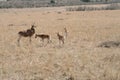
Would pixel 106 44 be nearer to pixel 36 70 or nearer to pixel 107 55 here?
pixel 107 55

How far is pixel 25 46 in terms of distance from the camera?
763 inches

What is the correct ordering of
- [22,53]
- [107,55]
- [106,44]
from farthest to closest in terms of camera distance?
1. [106,44]
2. [22,53]
3. [107,55]

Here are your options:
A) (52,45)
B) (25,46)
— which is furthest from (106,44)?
(25,46)

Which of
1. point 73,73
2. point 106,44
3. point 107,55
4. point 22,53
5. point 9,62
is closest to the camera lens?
point 73,73

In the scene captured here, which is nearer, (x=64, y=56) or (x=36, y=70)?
(x=36, y=70)

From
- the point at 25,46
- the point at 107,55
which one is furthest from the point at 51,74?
the point at 25,46

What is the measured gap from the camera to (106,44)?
1909 cm

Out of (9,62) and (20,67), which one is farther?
(9,62)

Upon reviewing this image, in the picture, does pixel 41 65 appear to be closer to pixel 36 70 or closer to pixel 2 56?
pixel 36 70

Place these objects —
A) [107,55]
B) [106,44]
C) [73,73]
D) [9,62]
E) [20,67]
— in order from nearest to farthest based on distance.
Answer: [73,73]
[20,67]
[9,62]
[107,55]
[106,44]

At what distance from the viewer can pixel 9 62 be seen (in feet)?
47.5

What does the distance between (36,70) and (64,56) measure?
303cm

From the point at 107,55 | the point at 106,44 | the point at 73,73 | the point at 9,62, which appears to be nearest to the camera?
the point at 73,73

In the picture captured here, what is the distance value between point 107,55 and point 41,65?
140 inches
